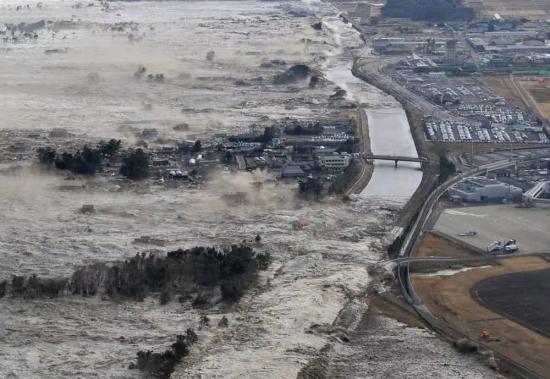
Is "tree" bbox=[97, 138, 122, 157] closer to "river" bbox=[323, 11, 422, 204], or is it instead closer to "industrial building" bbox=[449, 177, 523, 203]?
"river" bbox=[323, 11, 422, 204]

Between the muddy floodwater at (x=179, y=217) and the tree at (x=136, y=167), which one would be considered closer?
the muddy floodwater at (x=179, y=217)

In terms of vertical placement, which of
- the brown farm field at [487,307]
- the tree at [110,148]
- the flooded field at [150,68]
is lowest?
the flooded field at [150,68]

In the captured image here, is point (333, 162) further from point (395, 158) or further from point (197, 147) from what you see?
point (197, 147)

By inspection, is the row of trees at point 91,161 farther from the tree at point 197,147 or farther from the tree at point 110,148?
the tree at point 197,147

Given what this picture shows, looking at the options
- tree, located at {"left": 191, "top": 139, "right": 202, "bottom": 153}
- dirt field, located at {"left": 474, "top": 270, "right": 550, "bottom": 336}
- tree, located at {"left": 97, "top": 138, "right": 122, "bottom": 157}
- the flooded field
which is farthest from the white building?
dirt field, located at {"left": 474, "top": 270, "right": 550, "bottom": 336}

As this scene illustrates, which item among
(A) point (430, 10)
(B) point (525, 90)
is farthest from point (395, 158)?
(A) point (430, 10)

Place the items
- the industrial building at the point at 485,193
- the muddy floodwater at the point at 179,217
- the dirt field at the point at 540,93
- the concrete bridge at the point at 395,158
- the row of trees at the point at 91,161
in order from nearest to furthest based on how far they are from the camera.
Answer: the muddy floodwater at the point at 179,217 < the industrial building at the point at 485,193 < the row of trees at the point at 91,161 < the concrete bridge at the point at 395,158 < the dirt field at the point at 540,93

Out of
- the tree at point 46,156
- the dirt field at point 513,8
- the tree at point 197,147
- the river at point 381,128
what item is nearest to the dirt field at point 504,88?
the river at point 381,128
